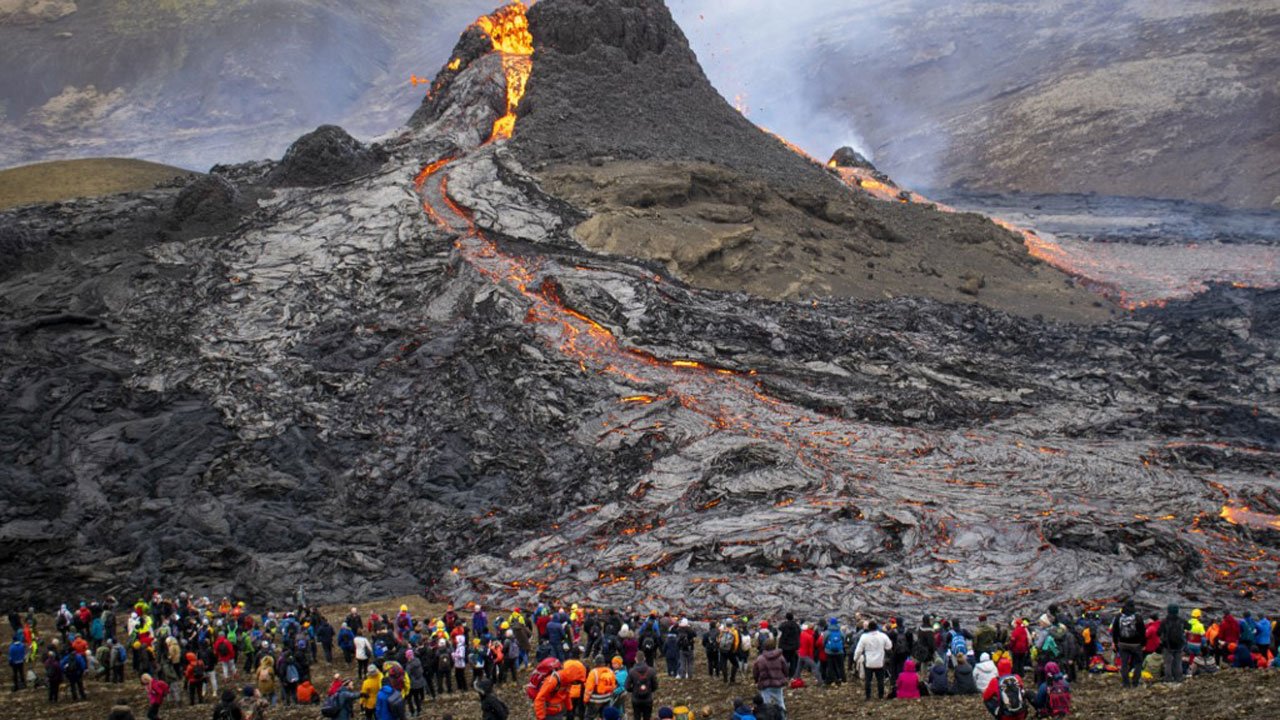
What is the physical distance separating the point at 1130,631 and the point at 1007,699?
16.3 ft

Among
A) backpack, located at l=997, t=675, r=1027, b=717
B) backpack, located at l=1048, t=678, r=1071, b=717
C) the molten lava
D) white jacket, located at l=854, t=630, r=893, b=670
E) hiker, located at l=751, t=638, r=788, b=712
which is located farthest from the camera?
the molten lava

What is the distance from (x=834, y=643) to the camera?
2058 centimetres

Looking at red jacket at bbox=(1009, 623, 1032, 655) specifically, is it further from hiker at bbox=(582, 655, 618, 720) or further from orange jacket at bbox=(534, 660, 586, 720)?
orange jacket at bbox=(534, 660, 586, 720)

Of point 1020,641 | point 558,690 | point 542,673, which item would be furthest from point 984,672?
point 542,673

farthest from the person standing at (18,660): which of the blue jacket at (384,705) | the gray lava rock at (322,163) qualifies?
the gray lava rock at (322,163)

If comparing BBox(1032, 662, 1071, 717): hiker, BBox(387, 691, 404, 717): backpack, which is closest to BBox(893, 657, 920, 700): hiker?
BBox(1032, 662, 1071, 717): hiker

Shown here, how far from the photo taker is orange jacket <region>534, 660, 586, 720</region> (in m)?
15.8

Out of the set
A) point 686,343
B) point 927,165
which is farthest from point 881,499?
point 927,165

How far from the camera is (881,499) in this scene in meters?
34.6

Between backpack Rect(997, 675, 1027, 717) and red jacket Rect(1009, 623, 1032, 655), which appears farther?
red jacket Rect(1009, 623, 1032, 655)

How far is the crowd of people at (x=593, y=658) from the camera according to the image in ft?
54.1

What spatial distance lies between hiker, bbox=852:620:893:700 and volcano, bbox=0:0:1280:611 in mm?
9260

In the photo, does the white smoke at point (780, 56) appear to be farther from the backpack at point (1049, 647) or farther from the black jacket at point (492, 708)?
the black jacket at point (492, 708)

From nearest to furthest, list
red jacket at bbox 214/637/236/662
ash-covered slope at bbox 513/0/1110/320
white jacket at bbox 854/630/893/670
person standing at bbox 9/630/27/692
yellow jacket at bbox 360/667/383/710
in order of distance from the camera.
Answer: yellow jacket at bbox 360/667/383/710 → white jacket at bbox 854/630/893/670 → person standing at bbox 9/630/27/692 → red jacket at bbox 214/637/236/662 → ash-covered slope at bbox 513/0/1110/320
